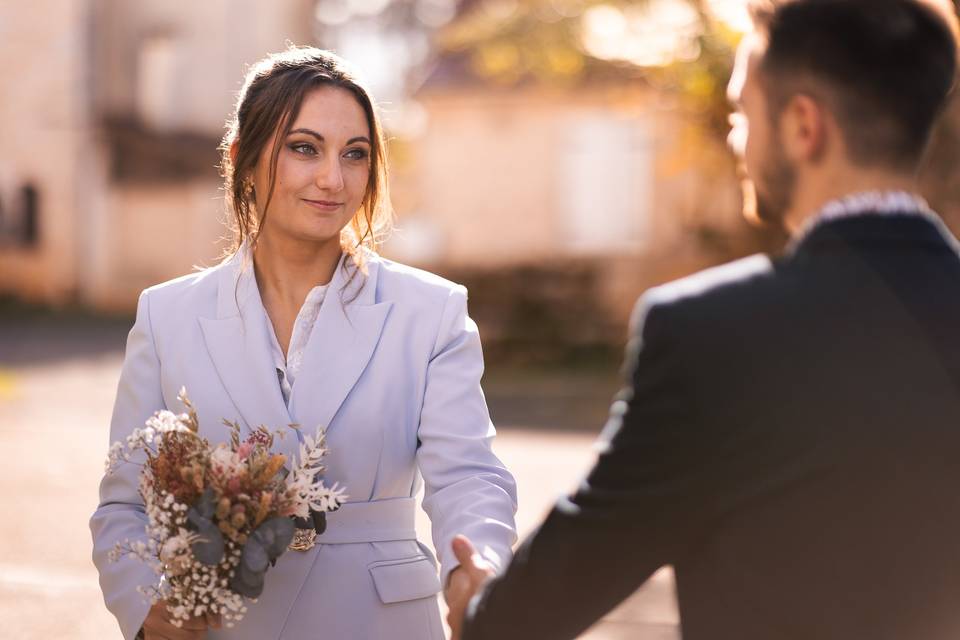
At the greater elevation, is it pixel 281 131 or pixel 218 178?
pixel 281 131

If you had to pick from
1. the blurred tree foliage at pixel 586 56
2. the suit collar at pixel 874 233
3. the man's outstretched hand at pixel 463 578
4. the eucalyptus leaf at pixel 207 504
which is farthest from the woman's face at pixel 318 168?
the blurred tree foliage at pixel 586 56

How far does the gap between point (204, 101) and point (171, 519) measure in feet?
83.4

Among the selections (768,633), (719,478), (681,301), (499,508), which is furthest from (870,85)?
(499,508)

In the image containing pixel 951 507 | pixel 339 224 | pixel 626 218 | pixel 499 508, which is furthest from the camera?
pixel 626 218

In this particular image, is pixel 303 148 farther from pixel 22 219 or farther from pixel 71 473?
pixel 22 219

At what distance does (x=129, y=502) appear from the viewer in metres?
3.02

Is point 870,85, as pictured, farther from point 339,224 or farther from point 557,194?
point 557,194

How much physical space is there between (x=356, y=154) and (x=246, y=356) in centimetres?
57

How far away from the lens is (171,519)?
2.62m

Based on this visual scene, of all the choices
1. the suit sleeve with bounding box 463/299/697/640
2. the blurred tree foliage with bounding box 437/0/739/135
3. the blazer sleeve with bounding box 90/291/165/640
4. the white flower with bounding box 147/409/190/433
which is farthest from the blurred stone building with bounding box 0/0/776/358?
the suit sleeve with bounding box 463/299/697/640

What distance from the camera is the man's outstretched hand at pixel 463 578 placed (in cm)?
260

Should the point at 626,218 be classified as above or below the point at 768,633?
below

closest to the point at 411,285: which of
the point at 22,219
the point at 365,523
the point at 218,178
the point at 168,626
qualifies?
the point at 365,523

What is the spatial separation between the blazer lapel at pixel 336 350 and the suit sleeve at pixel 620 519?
3.40 ft
